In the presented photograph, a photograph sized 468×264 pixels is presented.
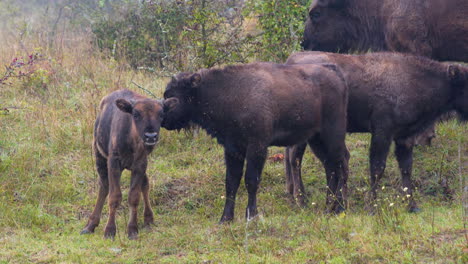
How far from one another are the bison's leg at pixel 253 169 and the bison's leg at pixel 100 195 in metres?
1.74

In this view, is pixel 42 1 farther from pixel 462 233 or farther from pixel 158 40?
pixel 462 233

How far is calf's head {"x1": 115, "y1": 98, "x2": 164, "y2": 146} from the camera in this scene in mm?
7129

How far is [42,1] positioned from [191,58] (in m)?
18.9

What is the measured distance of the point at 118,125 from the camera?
764 centimetres

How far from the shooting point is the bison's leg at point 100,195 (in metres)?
7.86

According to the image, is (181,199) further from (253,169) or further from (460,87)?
(460,87)

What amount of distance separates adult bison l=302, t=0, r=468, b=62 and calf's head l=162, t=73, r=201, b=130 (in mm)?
3347

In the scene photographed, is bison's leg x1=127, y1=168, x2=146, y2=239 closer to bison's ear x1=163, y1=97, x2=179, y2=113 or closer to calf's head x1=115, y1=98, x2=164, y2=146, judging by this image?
calf's head x1=115, y1=98, x2=164, y2=146

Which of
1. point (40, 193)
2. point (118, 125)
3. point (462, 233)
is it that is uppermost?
point (118, 125)

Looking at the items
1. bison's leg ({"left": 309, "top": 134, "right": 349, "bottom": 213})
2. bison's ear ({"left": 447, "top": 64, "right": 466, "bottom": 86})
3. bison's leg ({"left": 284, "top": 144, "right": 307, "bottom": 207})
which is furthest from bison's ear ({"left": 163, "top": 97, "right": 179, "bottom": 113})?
bison's ear ({"left": 447, "top": 64, "right": 466, "bottom": 86})

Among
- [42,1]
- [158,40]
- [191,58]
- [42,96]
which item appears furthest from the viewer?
[42,1]

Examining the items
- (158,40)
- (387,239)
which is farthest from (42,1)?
(387,239)

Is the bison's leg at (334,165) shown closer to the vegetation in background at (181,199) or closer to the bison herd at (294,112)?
the bison herd at (294,112)

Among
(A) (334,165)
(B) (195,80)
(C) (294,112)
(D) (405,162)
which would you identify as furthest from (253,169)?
(D) (405,162)
